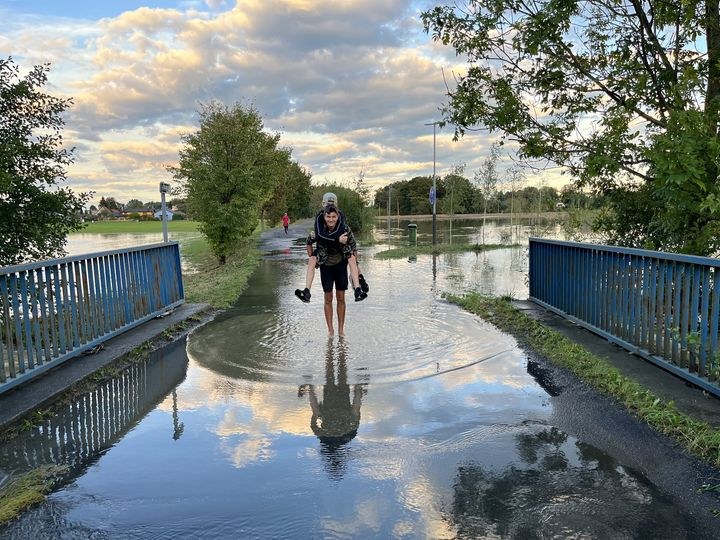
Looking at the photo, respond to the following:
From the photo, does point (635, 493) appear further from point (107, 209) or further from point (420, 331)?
point (107, 209)

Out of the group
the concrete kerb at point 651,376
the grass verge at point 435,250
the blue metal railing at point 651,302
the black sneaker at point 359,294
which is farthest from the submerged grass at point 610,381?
the grass verge at point 435,250

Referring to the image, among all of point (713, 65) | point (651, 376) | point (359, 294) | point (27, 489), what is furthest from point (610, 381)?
point (27, 489)

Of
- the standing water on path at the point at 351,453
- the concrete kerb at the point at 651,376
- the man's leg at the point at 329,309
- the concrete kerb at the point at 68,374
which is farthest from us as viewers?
the man's leg at the point at 329,309

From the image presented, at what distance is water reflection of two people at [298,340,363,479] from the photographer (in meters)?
3.53

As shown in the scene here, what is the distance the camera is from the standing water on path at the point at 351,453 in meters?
2.77

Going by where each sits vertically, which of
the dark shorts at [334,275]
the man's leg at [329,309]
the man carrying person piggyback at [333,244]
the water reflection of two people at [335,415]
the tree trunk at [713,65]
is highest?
the tree trunk at [713,65]

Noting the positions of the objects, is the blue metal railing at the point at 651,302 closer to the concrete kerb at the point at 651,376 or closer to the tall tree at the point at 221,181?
the concrete kerb at the point at 651,376

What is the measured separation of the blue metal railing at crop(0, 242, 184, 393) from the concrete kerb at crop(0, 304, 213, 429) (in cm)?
10

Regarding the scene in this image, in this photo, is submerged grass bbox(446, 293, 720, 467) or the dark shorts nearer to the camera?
submerged grass bbox(446, 293, 720, 467)

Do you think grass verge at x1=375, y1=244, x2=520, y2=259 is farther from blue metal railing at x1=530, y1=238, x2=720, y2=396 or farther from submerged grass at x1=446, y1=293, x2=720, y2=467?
blue metal railing at x1=530, y1=238, x2=720, y2=396

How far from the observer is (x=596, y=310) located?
21.1ft

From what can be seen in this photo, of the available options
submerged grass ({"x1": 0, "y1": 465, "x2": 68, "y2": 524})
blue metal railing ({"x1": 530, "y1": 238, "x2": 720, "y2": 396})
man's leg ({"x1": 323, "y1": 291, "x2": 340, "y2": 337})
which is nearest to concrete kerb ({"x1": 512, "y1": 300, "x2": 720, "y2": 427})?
blue metal railing ({"x1": 530, "y1": 238, "x2": 720, "y2": 396})

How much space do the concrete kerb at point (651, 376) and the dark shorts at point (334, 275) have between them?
2.82m

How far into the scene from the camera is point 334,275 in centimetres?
691
